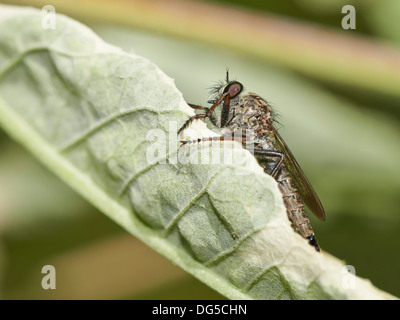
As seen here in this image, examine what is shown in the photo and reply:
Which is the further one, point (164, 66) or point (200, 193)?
A: point (164, 66)

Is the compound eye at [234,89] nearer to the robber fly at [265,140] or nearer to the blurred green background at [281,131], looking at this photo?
the robber fly at [265,140]

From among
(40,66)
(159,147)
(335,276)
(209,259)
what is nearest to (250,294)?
(209,259)

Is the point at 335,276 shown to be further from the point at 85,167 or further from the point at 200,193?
the point at 85,167
